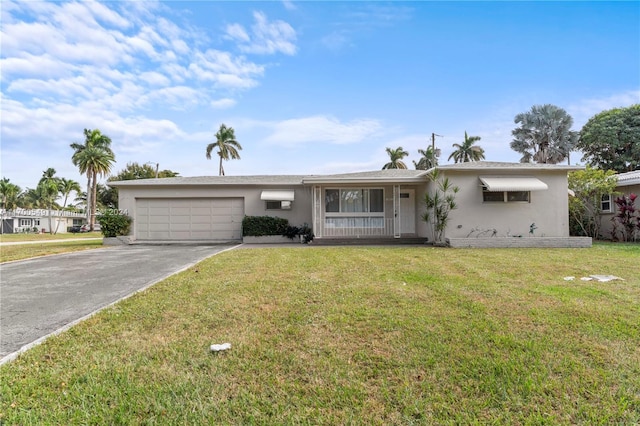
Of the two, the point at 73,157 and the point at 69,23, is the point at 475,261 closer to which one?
the point at 69,23

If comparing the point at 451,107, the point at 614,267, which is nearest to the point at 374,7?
the point at 451,107

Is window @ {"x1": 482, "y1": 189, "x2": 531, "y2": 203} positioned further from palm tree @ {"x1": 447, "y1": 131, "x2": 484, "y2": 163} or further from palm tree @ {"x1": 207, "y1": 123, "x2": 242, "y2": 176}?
palm tree @ {"x1": 207, "y1": 123, "x2": 242, "y2": 176}

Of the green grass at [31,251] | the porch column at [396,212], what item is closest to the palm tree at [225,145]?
the green grass at [31,251]

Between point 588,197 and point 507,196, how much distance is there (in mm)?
4768

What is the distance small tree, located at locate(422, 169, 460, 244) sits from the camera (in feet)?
41.2

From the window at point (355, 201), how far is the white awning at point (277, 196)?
1.94 metres

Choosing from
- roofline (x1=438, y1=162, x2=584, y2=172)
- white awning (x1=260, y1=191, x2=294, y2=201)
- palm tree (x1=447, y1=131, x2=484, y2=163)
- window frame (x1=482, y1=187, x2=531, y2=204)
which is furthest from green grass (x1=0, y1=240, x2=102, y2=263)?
palm tree (x1=447, y1=131, x2=484, y2=163)

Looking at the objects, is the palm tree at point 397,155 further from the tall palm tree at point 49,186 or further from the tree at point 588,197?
the tall palm tree at point 49,186

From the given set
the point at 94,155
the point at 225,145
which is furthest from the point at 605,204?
the point at 94,155

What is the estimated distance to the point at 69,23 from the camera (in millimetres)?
9453

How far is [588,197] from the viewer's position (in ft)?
47.6

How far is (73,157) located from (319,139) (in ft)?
99.0

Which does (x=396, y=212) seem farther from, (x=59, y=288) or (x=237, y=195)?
(x=59, y=288)

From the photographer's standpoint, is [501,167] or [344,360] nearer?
[344,360]
